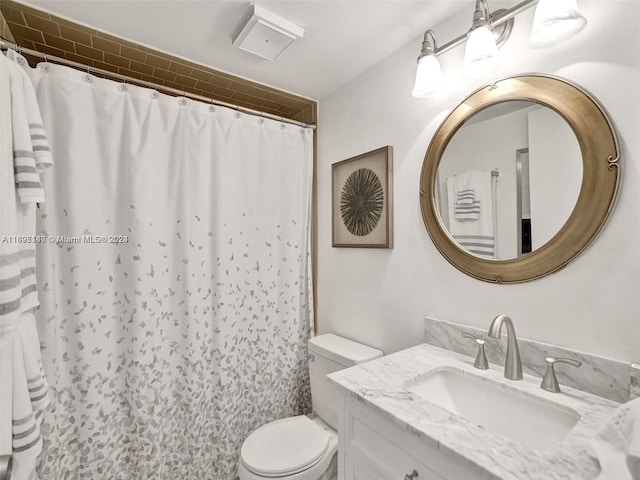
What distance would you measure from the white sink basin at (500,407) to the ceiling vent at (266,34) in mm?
1541

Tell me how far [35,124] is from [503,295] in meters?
1.75

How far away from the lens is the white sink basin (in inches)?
34.2

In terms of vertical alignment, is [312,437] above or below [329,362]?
below

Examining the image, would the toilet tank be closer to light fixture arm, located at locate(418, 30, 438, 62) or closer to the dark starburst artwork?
the dark starburst artwork

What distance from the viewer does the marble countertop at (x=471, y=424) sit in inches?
25.0

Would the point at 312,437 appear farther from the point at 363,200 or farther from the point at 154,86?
the point at 154,86

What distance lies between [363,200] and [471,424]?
1.18 meters

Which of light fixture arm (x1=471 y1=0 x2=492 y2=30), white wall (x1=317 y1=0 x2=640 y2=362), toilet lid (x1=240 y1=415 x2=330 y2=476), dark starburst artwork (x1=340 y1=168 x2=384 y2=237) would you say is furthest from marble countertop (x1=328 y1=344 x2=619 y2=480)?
light fixture arm (x1=471 y1=0 x2=492 y2=30)

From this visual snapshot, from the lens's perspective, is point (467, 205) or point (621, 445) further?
point (467, 205)

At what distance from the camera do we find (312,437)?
1.45 m

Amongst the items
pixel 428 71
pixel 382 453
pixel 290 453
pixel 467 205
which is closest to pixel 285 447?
pixel 290 453

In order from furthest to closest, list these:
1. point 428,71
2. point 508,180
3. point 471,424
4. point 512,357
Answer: point 428,71 → point 508,180 → point 512,357 → point 471,424

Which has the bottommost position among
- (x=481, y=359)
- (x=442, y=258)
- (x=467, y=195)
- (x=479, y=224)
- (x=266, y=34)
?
(x=481, y=359)

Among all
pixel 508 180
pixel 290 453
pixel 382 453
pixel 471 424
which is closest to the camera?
pixel 471 424
